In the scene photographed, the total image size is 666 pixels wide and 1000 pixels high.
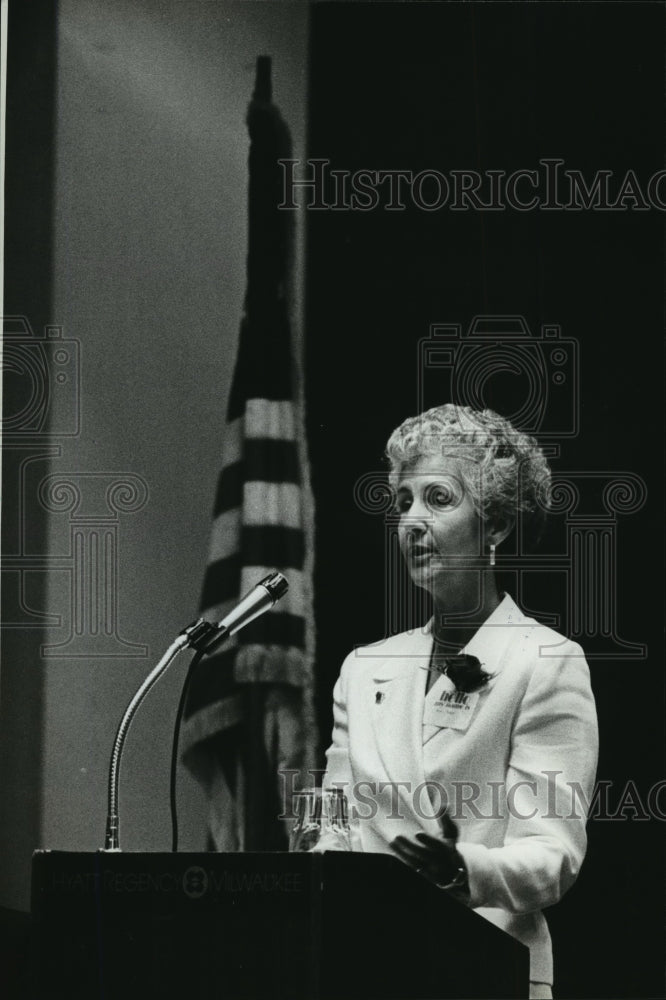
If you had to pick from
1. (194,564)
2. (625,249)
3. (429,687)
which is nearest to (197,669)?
(194,564)

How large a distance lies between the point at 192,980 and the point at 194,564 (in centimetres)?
133

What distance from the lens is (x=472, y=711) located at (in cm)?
323

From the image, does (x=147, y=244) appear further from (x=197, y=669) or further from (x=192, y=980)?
(x=192, y=980)

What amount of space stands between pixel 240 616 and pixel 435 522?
1.75ft

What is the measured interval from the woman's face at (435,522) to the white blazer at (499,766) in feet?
0.53

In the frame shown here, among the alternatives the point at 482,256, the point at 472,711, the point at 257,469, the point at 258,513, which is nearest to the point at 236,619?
the point at 258,513

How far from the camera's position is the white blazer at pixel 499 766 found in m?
3.21

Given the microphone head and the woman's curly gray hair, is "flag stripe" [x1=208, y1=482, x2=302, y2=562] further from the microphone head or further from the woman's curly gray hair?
the woman's curly gray hair

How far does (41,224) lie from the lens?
11.4 ft

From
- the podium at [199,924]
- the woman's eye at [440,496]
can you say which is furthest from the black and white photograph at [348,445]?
the podium at [199,924]

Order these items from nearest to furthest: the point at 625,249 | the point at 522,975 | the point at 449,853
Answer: the point at 522,975 < the point at 449,853 < the point at 625,249

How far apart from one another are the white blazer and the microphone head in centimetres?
29

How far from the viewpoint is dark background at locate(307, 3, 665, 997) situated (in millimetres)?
3357

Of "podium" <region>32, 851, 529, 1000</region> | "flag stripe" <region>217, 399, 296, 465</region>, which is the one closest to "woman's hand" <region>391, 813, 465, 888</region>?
"podium" <region>32, 851, 529, 1000</region>
